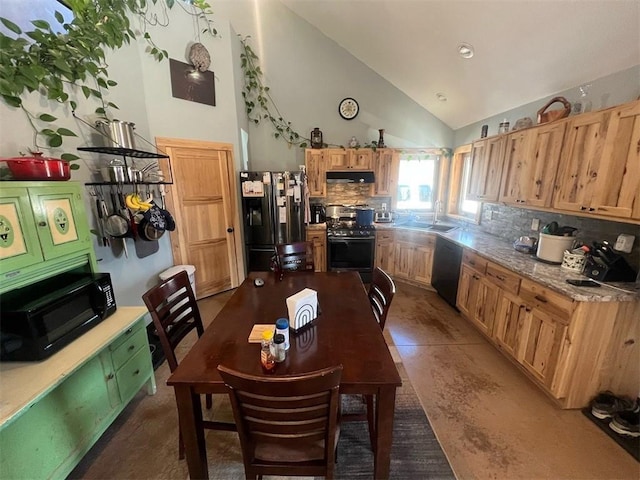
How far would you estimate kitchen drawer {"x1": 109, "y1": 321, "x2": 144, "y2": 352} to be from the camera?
165cm

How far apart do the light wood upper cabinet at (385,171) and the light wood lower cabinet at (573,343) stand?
2339 mm

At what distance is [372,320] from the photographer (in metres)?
1.52

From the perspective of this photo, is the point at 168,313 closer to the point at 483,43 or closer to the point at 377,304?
the point at 377,304

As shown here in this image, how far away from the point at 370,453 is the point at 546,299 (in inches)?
63.2

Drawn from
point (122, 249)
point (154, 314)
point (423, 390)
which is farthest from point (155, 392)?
point (423, 390)

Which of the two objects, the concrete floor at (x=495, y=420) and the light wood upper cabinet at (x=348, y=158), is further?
the light wood upper cabinet at (x=348, y=158)

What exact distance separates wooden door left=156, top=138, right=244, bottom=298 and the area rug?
7.46ft

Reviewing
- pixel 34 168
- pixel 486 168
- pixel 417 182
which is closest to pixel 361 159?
pixel 417 182

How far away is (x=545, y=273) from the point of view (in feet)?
6.55

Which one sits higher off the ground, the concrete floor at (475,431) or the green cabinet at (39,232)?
the green cabinet at (39,232)

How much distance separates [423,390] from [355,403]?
1.82 ft

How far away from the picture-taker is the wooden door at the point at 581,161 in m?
1.84

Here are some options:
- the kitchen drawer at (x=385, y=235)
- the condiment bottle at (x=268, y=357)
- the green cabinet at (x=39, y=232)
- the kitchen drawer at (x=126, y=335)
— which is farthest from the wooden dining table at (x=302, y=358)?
the kitchen drawer at (x=385, y=235)

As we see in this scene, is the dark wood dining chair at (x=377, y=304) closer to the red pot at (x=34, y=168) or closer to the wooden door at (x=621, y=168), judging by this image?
the wooden door at (x=621, y=168)
